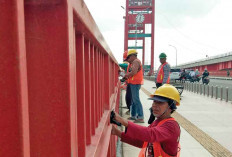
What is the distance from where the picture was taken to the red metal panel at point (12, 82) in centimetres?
43

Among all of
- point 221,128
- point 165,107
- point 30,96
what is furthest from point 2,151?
point 221,128

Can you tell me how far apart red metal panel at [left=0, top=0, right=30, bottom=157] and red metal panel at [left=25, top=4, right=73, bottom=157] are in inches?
7.5

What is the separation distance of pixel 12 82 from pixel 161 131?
1.59 meters

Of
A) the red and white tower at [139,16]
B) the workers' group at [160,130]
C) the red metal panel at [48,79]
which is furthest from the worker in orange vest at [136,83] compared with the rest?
the red and white tower at [139,16]

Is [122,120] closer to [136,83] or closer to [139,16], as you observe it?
[136,83]

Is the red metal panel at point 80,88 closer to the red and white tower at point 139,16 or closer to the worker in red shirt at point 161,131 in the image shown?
the worker in red shirt at point 161,131

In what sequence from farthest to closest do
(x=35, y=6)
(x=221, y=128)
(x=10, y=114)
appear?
(x=221, y=128) → (x=35, y=6) → (x=10, y=114)

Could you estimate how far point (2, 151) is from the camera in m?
0.47

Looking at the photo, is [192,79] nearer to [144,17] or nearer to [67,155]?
[144,17]

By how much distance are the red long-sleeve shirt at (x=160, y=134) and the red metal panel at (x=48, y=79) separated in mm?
1187

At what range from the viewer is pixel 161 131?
1.86 metres

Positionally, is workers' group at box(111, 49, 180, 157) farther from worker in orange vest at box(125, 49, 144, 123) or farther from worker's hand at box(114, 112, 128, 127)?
worker in orange vest at box(125, 49, 144, 123)

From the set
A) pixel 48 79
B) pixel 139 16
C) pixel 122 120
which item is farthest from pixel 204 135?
pixel 139 16

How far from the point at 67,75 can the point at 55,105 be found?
100 millimetres
